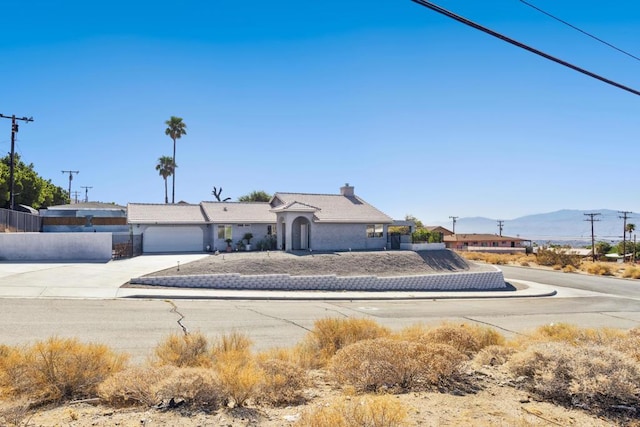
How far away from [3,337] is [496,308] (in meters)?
21.3

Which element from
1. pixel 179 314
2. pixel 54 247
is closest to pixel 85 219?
pixel 54 247

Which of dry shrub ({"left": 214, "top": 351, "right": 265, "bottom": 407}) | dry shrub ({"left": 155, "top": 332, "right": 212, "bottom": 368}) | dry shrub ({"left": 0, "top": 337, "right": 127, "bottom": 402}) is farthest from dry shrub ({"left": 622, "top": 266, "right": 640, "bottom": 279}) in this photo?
dry shrub ({"left": 0, "top": 337, "right": 127, "bottom": 402})

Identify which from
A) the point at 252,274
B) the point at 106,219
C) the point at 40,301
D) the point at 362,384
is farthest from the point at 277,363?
the point at 106,219

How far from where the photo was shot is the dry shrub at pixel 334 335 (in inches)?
391

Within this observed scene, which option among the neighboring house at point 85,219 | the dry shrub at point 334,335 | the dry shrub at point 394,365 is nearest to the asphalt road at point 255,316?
the dry shrub at point 334,335

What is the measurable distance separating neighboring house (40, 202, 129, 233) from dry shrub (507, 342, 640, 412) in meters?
45.1

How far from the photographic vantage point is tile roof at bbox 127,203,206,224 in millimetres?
41219

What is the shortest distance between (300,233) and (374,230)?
23.2 ft

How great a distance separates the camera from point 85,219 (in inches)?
1802

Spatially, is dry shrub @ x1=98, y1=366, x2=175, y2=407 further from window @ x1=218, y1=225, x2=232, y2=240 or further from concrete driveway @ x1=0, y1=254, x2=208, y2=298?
window @ x1=218, y1=225, x2=232, y2=240

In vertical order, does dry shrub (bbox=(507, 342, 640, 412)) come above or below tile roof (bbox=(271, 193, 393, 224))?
below

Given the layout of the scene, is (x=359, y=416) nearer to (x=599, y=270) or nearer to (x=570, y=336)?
(x=570, y=336)

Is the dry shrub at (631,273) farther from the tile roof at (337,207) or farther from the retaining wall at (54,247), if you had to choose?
the retaining wall at (54,247)

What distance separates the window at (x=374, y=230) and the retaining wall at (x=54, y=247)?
72.7ft
